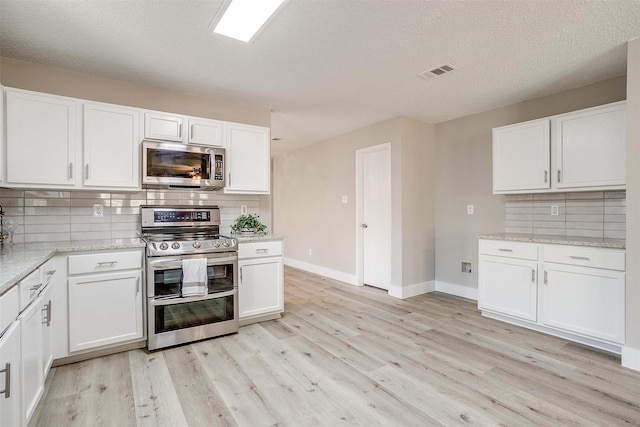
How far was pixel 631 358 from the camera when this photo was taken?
2.34 metres

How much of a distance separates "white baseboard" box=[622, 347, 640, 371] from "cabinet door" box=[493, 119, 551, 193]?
1521 millimetres

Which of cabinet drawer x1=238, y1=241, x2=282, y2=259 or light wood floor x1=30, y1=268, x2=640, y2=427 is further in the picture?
cabinet drawer x1=238, y1=241, x2=282, y2=259

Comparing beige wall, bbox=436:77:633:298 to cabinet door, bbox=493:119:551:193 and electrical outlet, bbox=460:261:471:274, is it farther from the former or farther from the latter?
cabinet door, bbox=493:119:551:193

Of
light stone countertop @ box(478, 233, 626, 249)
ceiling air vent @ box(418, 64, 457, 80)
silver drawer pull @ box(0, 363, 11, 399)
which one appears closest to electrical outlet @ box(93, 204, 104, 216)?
silver drawer pull @ box(0, 363, 11, 399)

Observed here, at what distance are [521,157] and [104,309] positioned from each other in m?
4.10

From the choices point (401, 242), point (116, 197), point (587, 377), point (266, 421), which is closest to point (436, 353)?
point (587, 377)

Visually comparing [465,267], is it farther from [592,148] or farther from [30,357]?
[30,357]

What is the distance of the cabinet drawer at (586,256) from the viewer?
2.51 m

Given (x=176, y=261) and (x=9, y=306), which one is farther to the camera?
(x=176, y=261)

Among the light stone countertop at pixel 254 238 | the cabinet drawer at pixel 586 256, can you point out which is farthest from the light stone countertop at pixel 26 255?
the cabinet drawer at pixel 586 256

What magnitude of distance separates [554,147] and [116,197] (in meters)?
4.22

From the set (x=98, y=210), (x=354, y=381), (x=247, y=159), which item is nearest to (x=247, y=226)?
(x=247, y=159)

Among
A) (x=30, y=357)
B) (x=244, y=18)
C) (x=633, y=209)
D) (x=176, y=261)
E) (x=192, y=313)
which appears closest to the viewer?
(x=30, y=357)

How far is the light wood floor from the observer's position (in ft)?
5.96
